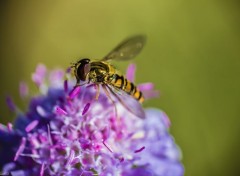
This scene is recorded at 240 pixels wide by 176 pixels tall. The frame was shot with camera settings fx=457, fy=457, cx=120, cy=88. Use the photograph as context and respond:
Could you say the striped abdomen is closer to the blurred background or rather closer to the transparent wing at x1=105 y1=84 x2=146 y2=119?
the transparent wing at x1=105 y1=84 x2=146 y2=119

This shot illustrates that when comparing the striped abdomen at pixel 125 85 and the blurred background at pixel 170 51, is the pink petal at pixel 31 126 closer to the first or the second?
the striped abdomen at pixel 125 85

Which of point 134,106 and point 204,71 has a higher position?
point 204,71

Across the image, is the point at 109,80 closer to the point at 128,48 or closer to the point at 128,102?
the point at 128,102

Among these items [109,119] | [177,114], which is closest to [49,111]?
[109,119]

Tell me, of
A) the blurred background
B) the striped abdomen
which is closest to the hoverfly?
the striped abdomen

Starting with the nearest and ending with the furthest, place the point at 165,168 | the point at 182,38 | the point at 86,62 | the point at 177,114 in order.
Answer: the point at 86,62 → the point at 165,168 → the point at 177,114 → the point at 182,38

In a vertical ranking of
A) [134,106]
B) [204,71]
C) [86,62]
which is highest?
[204,71]

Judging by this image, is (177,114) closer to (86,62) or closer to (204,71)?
(204,71)
